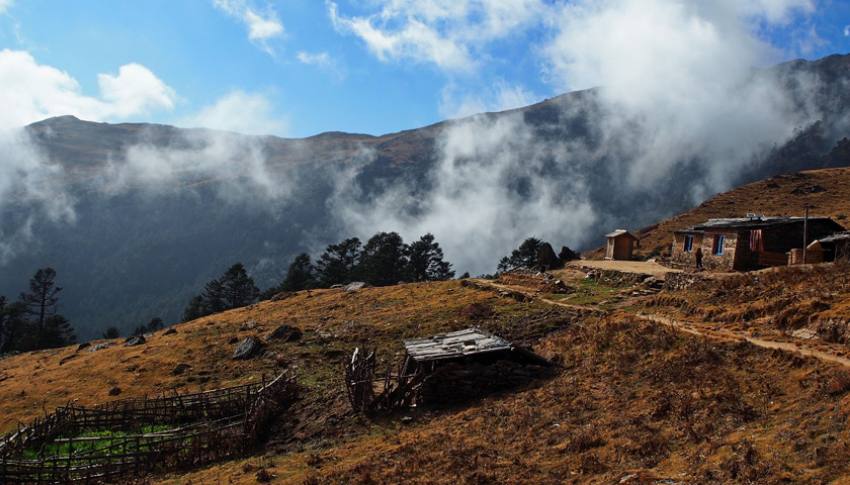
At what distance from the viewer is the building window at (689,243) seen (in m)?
44.8

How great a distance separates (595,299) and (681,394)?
17.6 m

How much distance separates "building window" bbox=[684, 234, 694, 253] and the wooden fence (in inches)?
1443

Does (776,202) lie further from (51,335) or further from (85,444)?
(51,335)

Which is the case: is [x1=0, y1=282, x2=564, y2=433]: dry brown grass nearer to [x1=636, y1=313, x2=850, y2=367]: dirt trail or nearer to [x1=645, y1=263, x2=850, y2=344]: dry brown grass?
[x1=636, y1=313, x2=850, y2=367]: dirt trail

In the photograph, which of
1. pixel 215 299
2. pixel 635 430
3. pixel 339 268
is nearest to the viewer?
pixel 635 430

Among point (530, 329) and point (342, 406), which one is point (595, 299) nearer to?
point (530, 329)

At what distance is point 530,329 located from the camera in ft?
91.8

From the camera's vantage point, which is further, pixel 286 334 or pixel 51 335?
pixel 51 335

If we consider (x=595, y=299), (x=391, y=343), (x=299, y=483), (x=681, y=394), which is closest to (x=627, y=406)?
(x=681, y=394)

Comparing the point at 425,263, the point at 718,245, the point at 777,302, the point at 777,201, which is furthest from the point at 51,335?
the point at 777,201

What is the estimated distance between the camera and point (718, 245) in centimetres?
3928

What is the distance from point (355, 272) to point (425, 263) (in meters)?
13.3

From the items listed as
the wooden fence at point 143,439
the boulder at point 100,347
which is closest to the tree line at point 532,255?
the wooden fence at point 143,439

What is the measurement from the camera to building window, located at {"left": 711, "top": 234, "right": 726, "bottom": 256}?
1523 inches
